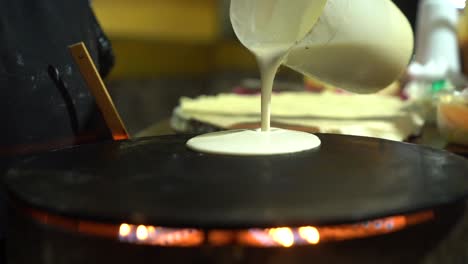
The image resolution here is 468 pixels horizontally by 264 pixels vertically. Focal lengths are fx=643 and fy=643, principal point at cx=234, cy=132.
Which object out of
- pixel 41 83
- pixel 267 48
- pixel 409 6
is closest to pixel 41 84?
pixel 41 83

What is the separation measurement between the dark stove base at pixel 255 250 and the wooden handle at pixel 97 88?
296 mm

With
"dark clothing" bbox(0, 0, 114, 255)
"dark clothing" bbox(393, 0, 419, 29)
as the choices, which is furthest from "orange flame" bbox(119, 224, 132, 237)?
"dark clothing" bbox(393, 0, 419, 29)

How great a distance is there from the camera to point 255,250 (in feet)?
1.31

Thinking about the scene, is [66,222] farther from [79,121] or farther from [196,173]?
[79,121]

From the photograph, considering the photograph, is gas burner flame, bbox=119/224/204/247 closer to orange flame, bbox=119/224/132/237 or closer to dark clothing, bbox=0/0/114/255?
orange flame, bbox=119/224/132/237

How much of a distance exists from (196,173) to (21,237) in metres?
0.14

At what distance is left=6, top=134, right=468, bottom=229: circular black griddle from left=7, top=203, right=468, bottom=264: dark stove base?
2 centimetres

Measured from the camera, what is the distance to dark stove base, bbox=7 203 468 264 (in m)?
0.40

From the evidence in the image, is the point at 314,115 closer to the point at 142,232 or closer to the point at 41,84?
the point at 41,84

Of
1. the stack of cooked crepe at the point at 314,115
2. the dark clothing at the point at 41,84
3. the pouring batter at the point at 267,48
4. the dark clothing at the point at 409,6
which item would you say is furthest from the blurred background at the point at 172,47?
the pouring batter at the point at 267,48

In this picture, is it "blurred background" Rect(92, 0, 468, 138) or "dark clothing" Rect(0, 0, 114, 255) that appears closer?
"dark clothing" Rect(0, 0, 114, 255)

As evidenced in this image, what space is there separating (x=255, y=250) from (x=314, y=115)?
1.97ft

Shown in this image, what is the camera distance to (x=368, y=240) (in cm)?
42

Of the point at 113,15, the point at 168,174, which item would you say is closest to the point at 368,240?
the point at 168,174
